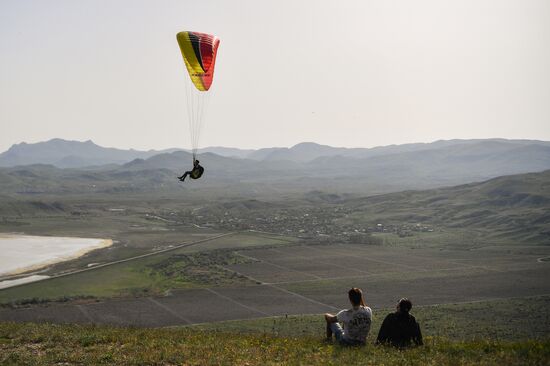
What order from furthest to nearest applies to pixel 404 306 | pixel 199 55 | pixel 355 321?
1. pixel 199 55
2. pixel 355 321
3. pixel 404 306

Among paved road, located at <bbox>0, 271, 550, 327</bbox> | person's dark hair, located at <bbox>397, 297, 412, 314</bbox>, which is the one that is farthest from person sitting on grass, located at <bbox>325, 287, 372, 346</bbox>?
paved road, located at <bbox>0, 271, 550, 327</bbox>

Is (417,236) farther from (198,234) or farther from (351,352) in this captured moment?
(351,352)

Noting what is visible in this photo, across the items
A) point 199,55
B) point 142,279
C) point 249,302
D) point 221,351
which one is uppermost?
point 199,55

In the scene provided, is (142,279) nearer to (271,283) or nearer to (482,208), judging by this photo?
(271,283)

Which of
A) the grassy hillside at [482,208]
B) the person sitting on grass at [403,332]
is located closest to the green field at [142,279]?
the person sitting on grass at [403,332]

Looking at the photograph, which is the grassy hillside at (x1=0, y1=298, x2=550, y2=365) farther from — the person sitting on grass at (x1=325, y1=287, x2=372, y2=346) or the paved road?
the paved road

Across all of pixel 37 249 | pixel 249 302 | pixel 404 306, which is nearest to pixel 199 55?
pixel 404 306
